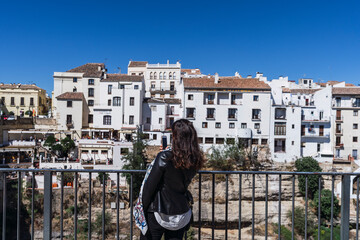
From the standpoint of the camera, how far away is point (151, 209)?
8.29 feet

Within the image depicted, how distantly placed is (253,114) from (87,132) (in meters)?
20.2

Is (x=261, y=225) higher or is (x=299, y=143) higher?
A: (x=299, y=143)

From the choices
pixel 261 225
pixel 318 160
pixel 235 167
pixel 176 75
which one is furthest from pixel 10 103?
pixel 318 160

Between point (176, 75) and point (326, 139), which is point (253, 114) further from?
point (176, 75)

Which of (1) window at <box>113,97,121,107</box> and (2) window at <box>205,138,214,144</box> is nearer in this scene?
(2) window at <box>205,138,214,144</box>

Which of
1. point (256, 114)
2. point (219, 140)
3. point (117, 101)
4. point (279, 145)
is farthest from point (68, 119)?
point (279, 145)

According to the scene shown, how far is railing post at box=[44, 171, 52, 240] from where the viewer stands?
3023mm

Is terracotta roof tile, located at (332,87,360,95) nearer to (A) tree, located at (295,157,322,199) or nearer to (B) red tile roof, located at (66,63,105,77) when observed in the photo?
(A) tree, located at (295,157,322,199)

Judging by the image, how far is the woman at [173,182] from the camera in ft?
7.88

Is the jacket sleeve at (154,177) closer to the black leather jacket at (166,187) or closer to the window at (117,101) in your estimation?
the black leather jacket at (166,187)

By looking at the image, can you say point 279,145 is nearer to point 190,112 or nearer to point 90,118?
point 190,112

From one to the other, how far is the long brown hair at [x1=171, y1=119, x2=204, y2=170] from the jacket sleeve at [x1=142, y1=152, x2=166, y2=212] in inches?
4.7

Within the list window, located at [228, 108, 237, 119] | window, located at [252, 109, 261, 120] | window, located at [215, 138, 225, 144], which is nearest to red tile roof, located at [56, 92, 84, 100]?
window, located at [215, 138, 225, 144]

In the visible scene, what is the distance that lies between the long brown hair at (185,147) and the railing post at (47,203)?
1605mm
